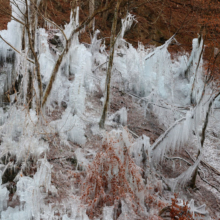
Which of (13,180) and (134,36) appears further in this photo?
(134,36)

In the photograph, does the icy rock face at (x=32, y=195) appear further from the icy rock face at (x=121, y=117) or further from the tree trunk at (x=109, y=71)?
the icy rock face at (x=121, y=117)

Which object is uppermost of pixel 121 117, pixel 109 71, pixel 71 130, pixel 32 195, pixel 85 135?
pixel 109 71

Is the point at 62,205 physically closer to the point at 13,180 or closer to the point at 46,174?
the point at 46,174

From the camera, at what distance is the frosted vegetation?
4.18 m

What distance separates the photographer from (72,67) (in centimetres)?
876

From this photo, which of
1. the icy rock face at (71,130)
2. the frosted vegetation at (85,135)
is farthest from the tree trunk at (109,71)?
the icy rock face at (71,130)

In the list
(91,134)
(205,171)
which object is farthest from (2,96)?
(205,171)

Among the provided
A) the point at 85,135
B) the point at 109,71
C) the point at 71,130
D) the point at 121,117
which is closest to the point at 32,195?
the point at 71,130

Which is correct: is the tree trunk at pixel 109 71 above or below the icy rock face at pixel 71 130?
above

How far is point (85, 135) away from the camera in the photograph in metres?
6.55

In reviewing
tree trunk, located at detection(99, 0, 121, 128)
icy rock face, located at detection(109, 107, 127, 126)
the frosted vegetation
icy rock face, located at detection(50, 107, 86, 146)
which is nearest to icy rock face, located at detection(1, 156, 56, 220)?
the frosted vegetation

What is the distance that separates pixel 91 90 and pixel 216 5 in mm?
6478

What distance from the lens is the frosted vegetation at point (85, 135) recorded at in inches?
165

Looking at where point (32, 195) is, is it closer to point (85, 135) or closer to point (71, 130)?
point (71, 130)
